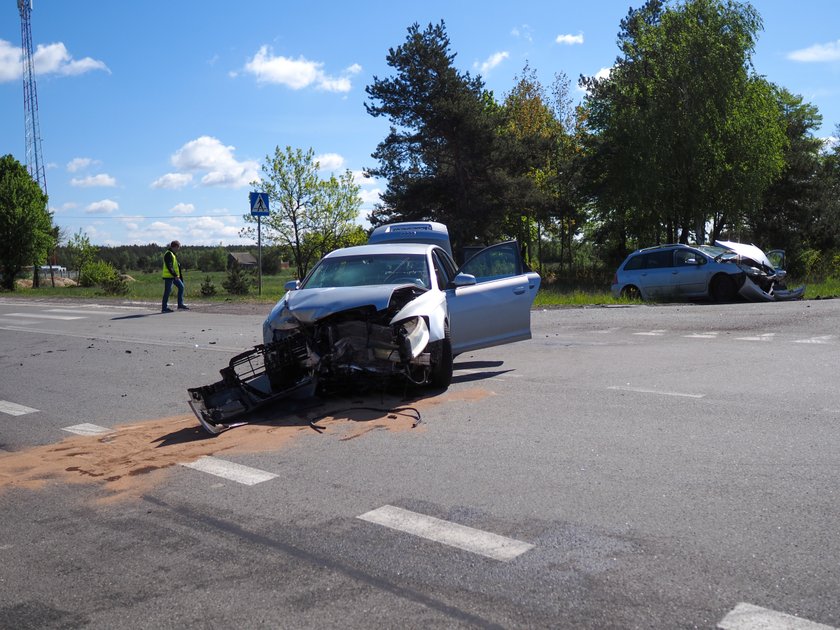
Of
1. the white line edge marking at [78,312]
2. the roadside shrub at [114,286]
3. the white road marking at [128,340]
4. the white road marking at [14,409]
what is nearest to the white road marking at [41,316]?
the white line edge marking at [78,312]

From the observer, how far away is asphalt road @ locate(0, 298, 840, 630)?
3164 mm

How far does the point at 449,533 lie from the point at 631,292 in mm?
18547

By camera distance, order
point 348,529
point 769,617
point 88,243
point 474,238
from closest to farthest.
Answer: point 769,617 → point 348,529 → point 474,238 → point 88,243

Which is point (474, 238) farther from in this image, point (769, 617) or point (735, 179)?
point (769, 617)

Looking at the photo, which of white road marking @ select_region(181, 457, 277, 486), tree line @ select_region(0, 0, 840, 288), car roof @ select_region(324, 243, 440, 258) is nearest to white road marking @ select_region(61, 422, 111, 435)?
white road marking @ select_region(181, 457, 277, 486)

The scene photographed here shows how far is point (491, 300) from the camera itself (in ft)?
30.0

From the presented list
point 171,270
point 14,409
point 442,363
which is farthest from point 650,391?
point 171,270

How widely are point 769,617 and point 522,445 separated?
9.10ft

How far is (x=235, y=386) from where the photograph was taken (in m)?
7.11

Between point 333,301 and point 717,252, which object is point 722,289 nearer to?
point 717,252

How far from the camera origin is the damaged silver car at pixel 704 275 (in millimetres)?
19422

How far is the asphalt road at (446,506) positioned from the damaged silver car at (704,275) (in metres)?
11.2

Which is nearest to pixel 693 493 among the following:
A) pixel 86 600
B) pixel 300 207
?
pixel 86 600

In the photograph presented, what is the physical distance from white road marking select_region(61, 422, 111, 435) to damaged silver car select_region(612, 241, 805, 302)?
1644 centimetres
